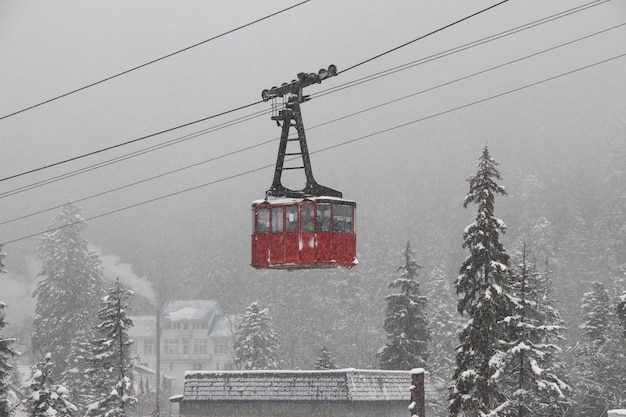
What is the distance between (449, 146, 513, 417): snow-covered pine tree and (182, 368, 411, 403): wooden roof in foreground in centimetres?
1618

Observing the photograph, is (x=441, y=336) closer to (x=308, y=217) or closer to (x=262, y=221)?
(x=262, y=221)

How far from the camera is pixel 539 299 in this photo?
2689 inches

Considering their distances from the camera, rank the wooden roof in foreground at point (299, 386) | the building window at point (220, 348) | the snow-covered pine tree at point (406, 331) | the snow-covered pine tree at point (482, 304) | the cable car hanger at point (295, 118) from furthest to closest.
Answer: the building window at point (220, 348)
the snow-covered pine tree at point (406, 331)
the wooden roof in foreground at point (299, 386)
the snow-covered pine tree at point (482, 304)
the cable car hanger at point (295, 118)

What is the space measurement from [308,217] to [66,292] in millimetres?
78173

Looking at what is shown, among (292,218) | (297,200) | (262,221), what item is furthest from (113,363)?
(297,200)

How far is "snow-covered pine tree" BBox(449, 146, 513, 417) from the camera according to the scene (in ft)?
135

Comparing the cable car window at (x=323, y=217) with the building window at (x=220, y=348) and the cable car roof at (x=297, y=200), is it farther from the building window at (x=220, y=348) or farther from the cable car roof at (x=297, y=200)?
the building window at (x=220, y=348)


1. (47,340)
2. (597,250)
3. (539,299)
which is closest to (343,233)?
(539,299)

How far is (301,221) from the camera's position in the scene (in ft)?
92.4

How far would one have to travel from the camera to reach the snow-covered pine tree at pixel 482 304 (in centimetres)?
4122

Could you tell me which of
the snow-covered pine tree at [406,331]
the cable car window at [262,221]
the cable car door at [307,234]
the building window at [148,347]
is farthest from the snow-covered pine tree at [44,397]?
the building window at [148,347]

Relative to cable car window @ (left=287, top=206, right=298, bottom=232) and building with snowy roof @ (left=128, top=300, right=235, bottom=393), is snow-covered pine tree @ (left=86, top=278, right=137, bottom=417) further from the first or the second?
building with snowy roof @ (left=128, top=300, right=235, bottom=393)

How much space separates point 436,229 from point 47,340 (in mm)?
85844

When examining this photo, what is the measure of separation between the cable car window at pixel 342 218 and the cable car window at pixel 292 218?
1.09 meters
